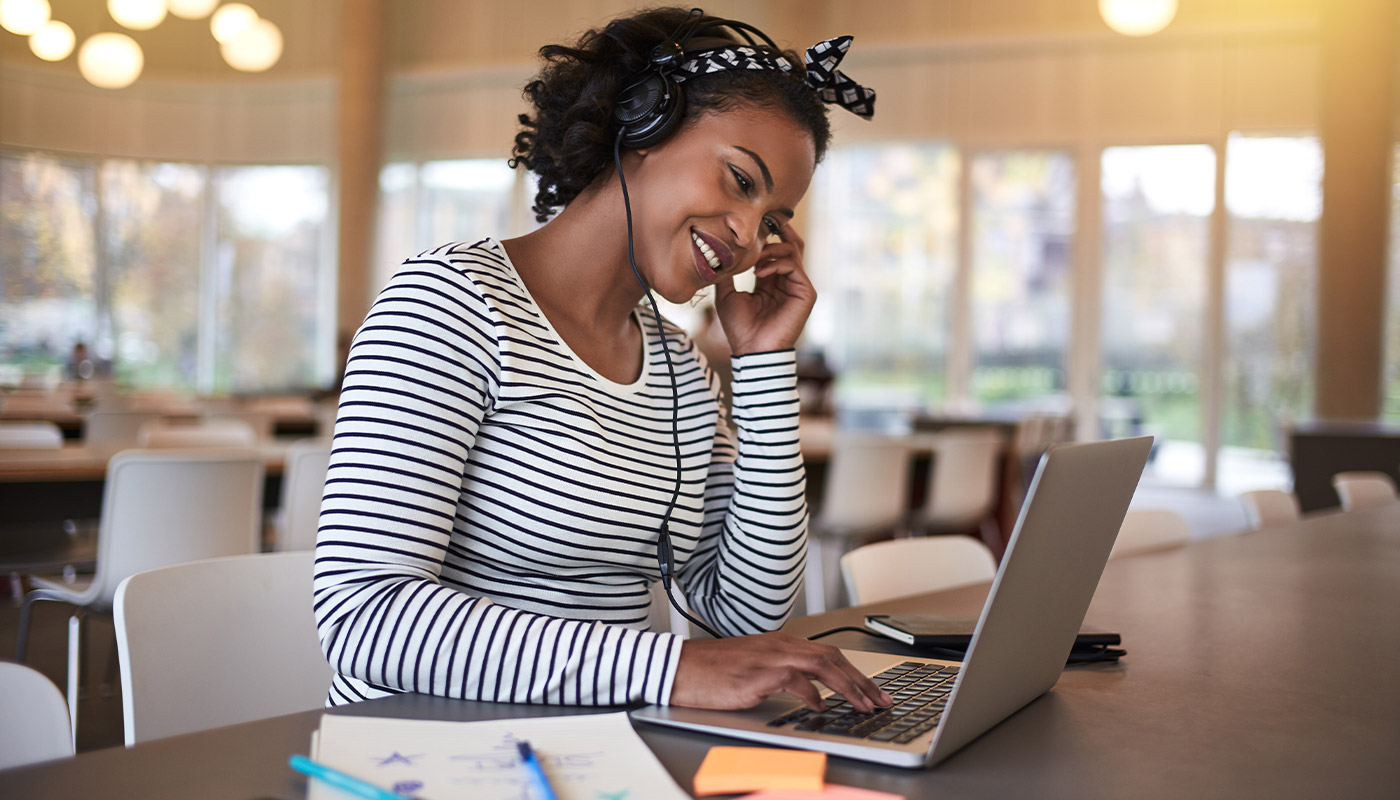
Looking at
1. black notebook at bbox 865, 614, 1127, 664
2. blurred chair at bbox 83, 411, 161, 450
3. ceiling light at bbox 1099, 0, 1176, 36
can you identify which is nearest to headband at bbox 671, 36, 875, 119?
black notebook at bbox 865, 614, 1127, 664

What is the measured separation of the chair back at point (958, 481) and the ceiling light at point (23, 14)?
5106 millimetres

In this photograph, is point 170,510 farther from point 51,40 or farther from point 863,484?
point 51,40

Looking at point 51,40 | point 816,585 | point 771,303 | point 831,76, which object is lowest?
point 816,585

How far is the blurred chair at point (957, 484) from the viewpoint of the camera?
4.50m

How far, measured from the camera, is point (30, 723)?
2.83 feet

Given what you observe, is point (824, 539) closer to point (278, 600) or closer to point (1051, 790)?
point (278, 600)

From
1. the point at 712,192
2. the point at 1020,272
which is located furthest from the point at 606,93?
the point at 1020,272

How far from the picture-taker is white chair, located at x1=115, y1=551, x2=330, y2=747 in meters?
1.13

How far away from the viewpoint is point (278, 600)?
4.17 ft

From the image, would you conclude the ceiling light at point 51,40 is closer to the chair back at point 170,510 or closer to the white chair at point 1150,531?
the chair back at point 170,510

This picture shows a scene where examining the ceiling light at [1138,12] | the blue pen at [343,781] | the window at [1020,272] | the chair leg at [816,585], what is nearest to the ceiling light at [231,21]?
the chair leg at [816,585]

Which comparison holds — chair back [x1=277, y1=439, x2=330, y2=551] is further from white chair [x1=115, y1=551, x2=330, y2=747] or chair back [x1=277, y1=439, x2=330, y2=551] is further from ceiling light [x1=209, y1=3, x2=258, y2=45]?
ceiling light [x1=209, y1=3, x2=258, y2=45]

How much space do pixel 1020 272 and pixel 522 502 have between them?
7.92m

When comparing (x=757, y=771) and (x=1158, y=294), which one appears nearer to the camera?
(x=757, y=771)
